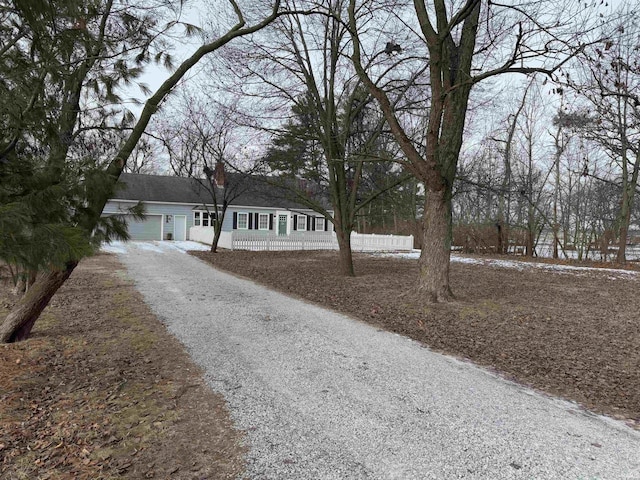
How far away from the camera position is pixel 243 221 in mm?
26031

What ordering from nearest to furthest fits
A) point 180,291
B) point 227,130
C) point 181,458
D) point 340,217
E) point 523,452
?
1. point 181,458
2. point 523,452
3. point 180,291
4. point 340,217
5. point 227,130

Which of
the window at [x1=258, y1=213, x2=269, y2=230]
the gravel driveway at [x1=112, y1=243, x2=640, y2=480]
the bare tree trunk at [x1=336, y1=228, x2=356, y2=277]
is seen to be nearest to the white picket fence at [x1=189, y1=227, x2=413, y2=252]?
the window at [x1=258, y1=213, x2=269, y2=230]

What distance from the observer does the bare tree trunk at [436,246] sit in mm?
7121

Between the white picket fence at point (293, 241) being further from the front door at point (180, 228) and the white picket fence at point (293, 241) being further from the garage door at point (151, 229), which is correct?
the garage door at point (151, 229)

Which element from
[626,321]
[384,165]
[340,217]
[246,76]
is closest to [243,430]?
[626,321]

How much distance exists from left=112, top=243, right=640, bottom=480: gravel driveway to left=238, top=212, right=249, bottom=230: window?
20885 millimetres

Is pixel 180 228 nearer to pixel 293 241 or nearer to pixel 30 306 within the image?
pixel 293 241

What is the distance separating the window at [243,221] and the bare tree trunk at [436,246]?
1983 centimetres

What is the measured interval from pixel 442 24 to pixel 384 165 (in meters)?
5.22

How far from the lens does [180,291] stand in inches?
311

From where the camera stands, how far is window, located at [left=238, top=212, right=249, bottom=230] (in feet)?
84.8

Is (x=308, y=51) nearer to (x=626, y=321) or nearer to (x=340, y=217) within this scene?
(x=340, y=217)

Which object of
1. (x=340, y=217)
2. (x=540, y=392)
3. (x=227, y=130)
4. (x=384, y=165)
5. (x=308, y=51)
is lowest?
(x=540, y=392)

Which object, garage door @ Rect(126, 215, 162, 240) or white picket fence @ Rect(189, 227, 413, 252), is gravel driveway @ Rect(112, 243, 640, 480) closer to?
white picket fence @ Rect(189, 227, 413, 252)
